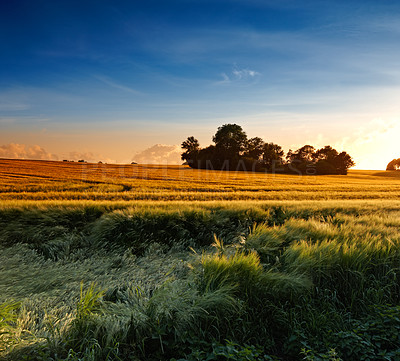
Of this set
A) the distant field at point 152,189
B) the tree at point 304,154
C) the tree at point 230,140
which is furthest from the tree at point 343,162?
the distant field at point 152,189

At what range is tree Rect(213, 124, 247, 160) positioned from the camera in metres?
65.9

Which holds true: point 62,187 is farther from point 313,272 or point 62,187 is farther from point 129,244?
point 313,272

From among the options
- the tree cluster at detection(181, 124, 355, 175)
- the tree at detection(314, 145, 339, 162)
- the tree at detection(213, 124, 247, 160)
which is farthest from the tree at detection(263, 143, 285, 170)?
the tree at detection(314, 145, 339, 162)

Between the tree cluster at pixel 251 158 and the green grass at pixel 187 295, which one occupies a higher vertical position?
the tree cluster at pixel 251 158

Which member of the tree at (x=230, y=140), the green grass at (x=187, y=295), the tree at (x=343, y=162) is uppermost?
the tree at (x=230, y=140)

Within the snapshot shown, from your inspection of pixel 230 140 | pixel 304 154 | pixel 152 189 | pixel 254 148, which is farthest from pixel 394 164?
pixel 152 189

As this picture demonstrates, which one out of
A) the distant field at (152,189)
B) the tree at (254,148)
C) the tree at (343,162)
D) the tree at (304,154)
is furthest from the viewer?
the tree at (304,154)

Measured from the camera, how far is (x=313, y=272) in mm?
3854

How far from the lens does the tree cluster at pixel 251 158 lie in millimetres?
62781

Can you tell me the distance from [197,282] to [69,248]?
11.2 ft

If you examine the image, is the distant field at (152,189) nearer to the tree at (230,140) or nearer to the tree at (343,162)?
the tree at (230,140)

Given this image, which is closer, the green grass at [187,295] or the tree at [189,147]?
the green grass at [187,295]

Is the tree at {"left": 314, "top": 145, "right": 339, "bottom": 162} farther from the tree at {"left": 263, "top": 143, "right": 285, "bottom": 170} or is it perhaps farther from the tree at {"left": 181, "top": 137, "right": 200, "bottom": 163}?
the tree at {"left": 181, "top": 137, "right": 200, "bottom": 163}

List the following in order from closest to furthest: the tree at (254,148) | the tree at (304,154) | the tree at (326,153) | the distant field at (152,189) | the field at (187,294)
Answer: the field at (187,294) → the distant field at (152,189) → the tree at (254,148) → the tree at (326,153) → the tree at (304,154)
